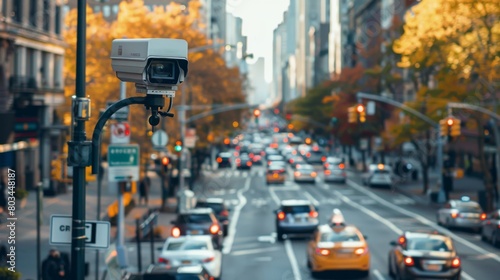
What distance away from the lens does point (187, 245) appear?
23.5m

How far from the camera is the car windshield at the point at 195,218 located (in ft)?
104

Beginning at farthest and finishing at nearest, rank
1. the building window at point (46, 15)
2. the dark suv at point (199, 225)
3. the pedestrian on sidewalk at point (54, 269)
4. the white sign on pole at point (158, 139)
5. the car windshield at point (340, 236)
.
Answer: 1. the building window at point (46, 15)
2. the white sign on pole at point (158, 139)
3. the dark suv at point (199, 225)
4. the car windshield at point (340, 236)
5. the pedestrian on sidewalk at point (54, 269)

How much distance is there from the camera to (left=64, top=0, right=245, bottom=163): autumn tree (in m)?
45.2

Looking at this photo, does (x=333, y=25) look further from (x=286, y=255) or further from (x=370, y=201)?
(x=286, y=255)

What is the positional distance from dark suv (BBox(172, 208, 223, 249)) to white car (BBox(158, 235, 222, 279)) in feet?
21.6

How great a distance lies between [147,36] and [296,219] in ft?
51.8

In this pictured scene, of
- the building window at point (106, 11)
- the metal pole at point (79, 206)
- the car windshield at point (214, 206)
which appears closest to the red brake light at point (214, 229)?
the car windshield at point (214, 206)

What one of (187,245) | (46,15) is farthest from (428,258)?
(46,15)

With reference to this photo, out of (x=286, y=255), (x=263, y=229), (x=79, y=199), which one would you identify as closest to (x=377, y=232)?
(x=263, y=229)

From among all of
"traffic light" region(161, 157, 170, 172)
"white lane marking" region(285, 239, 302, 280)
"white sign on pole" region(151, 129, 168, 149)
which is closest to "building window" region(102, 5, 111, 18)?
"traffic light" region(161, 157, 170, 172)

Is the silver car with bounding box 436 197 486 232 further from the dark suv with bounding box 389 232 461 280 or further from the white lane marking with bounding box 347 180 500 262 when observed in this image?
the dark suv with bounding box 389 232 461 280

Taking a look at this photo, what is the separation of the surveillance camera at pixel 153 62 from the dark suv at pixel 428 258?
1388 cm

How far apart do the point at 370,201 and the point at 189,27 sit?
1633 cm

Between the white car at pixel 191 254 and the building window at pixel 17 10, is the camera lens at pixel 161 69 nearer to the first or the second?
the white car at pixel 191 254
